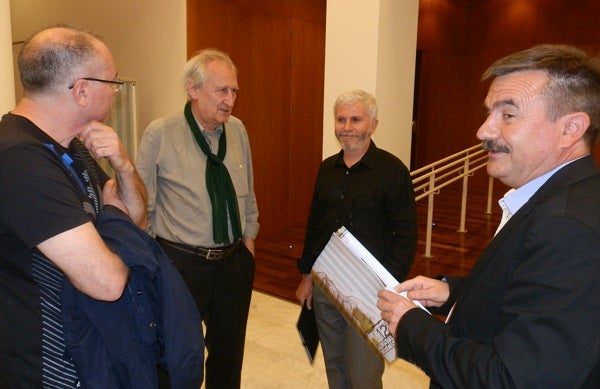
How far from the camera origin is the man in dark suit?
0.89 m

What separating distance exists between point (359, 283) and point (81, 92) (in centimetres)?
98

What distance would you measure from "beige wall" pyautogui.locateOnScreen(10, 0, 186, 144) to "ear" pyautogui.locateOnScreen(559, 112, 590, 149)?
161 inches

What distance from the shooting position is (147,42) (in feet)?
16.2

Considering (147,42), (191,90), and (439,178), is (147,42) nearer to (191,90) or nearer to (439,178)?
(191,90)

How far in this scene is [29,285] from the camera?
1200 millimetres

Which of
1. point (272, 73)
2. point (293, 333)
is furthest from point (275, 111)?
point (293, 333)

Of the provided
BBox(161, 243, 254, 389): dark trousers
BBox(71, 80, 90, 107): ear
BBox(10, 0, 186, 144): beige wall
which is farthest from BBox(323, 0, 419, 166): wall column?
BBox(71, 80, 90, 107): ear

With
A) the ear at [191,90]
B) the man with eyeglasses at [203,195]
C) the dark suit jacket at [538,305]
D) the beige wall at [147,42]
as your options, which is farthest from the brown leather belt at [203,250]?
the beige wall at [147,42]

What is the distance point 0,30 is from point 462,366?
3.14 meters

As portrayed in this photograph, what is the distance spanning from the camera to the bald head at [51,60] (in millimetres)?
1268

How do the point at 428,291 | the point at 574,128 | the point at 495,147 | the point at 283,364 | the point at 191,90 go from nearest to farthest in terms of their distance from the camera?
the point at 574,128, the point at 495,147, the point at 428,291, the point at 191,90, the point at 283,364

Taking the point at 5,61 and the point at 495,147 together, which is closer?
the point at 495,147

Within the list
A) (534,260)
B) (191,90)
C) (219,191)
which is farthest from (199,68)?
(534,260)

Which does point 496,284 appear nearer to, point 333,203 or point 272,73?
point 333,203
